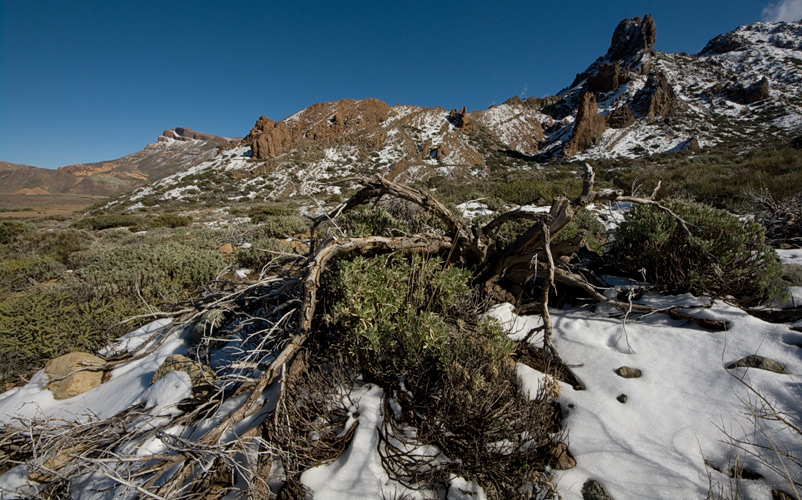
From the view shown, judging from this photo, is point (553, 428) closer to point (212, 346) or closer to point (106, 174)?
point (212, 346)

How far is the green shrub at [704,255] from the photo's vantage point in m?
2.85

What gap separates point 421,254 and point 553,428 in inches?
68.4

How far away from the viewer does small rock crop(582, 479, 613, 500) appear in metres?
1.64

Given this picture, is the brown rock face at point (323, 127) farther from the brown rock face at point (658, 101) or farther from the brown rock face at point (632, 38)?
the brown rock face at point (632, 38)

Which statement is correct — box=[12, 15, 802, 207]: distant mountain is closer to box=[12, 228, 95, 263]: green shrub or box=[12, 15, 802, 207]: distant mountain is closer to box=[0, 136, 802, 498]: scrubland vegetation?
Result: box=[12, 228, 95, 263]: green shrub

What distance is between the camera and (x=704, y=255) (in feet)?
9.83

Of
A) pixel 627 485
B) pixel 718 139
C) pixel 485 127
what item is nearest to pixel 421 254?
pixel 627 485

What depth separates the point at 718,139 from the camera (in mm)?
32562

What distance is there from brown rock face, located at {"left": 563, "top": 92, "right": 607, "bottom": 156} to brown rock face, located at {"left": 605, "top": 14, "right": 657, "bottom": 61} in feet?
116

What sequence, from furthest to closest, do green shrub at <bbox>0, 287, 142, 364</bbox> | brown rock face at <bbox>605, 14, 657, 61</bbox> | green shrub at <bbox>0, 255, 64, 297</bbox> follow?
brown rock face at <bbox>605, 14, 657, 61</bbox> < green shrub at <bbox>0, 255, 64, 297</bbox> < green shrub at <bbox>0, 287, 142, 364</bbox>

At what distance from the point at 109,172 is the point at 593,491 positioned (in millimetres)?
181496

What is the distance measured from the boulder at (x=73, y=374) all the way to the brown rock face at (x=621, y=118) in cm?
5712

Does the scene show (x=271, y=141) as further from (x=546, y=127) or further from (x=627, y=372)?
(x=546, y=127)

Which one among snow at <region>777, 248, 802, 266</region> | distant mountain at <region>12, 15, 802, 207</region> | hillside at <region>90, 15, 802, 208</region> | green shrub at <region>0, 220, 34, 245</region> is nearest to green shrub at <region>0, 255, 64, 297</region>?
green shrub at <region>0, 220, 34, 245</region>
